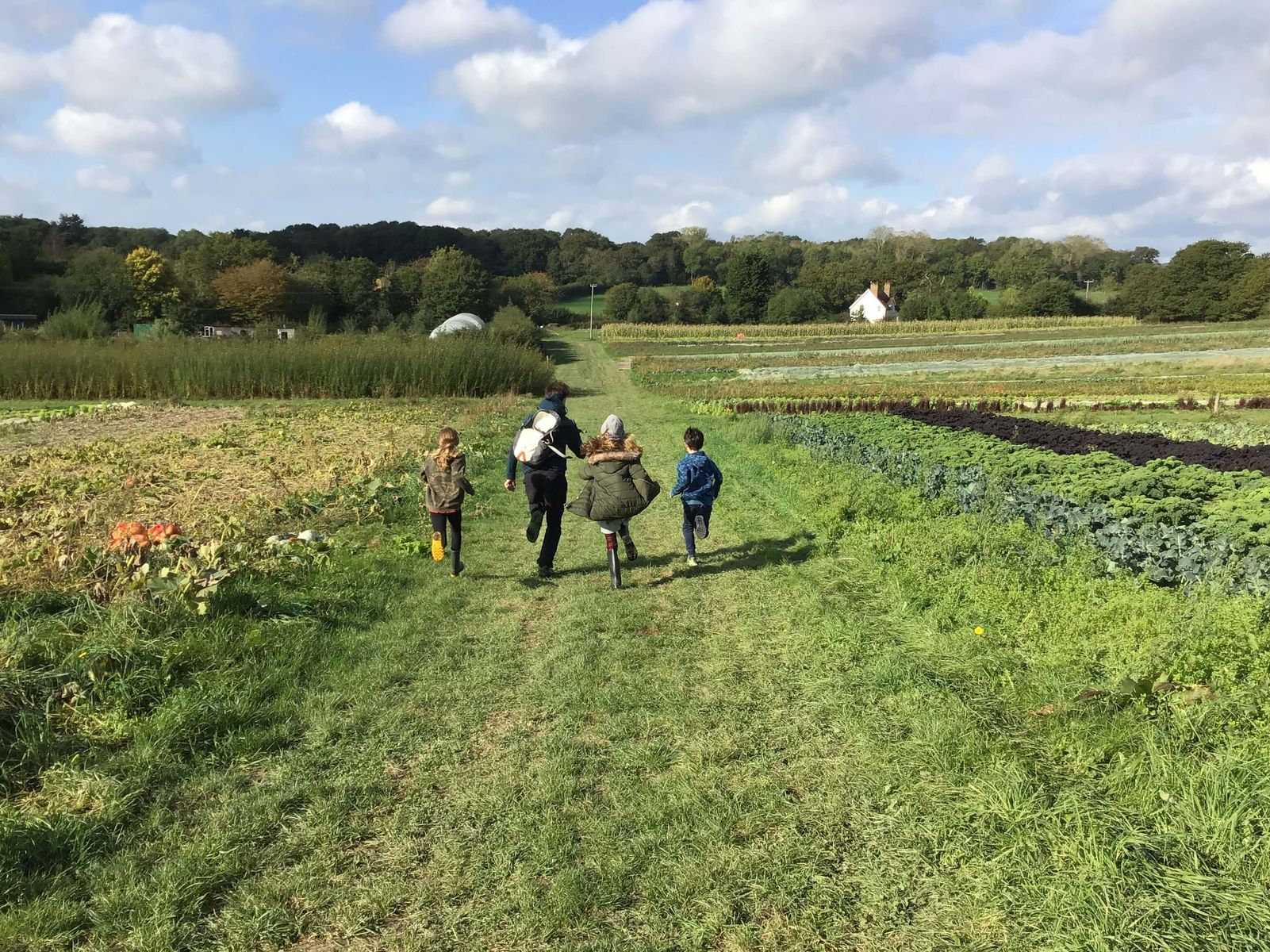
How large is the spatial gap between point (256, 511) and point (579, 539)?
12.9ft

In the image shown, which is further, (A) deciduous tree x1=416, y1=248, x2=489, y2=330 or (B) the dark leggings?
(A) deciduous tree x1=416, y1=248, x2=489, y2=330

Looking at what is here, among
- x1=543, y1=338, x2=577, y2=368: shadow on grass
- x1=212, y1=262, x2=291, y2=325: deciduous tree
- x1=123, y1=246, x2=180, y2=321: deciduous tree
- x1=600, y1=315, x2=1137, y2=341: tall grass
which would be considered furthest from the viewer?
x1=600, y1=315, x2=1137, y2=341: tall grass

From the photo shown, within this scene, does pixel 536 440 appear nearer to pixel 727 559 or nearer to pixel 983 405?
pixel 727 559

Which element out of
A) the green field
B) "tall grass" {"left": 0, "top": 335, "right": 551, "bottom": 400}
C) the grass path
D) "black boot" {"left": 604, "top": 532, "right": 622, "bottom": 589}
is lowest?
the grass path

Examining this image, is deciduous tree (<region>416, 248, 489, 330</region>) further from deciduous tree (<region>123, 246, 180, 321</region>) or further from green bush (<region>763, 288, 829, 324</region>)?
green bush (<region>763, 288, 829, 324</region>)

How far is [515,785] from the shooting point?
12.2ft

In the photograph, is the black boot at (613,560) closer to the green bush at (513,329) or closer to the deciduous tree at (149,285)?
the green bush at (513,329)

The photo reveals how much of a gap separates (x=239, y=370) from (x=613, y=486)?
25857mm

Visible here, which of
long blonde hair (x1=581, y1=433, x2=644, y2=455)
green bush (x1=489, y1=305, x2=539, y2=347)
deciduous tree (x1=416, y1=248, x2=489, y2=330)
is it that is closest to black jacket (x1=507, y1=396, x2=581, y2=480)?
long blonde hair (x1=581, y1=433, x2=644, y2=455)

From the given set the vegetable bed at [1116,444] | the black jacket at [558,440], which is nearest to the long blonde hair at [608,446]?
the black jacket at [558,440]

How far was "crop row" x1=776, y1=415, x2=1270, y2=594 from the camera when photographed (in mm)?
5414

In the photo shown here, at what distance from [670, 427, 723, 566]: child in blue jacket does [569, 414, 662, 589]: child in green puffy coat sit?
0.53 meters

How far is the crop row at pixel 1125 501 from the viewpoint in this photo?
5.41m

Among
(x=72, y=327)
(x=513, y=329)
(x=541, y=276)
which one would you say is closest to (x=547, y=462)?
(x=513, y=329)
